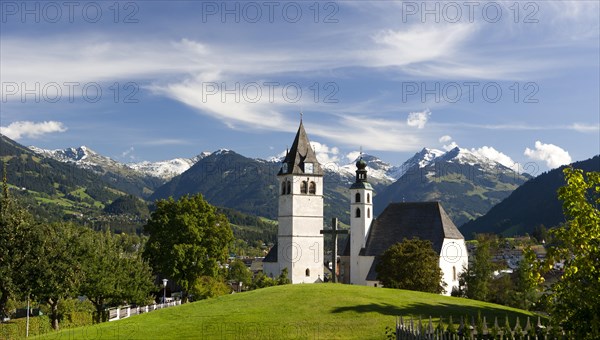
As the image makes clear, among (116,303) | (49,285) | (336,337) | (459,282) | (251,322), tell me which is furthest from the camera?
(459,282)

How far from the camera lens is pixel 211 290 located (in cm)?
6731

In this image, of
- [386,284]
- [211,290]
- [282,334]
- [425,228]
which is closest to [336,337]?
[282,334]

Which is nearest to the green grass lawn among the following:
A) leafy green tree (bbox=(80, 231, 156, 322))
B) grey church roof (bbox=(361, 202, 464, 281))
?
leafy green tree (bbox=(80, 231, 156, 322))

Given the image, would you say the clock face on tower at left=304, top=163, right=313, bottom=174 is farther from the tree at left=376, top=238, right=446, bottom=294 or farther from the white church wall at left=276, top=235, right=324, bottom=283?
the tree at left=376, top=238, right=446, bottom=294

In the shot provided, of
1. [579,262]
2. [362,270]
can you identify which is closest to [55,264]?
[579,262]

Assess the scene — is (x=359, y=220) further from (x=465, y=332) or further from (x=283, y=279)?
(x=465, y=332)

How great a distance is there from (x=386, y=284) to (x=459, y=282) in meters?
18.7

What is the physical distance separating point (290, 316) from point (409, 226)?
5582cm

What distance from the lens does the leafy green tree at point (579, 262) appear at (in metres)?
14.5

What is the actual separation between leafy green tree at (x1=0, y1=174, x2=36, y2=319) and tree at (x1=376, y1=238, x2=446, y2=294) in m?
42.2

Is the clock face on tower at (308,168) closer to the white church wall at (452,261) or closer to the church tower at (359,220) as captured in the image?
the church tower at (359,220)

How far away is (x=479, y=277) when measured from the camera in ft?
278

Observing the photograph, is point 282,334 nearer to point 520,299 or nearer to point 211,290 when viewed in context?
point 211,290

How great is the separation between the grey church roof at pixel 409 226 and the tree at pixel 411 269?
Result: 1514 cm
